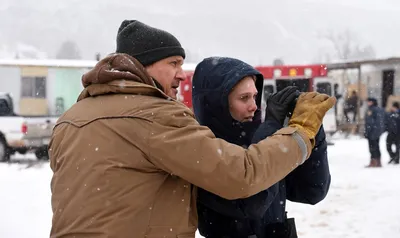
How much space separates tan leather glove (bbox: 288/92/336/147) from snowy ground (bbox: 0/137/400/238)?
17.2 feet

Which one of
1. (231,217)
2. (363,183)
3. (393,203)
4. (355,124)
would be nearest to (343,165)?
(363,183)

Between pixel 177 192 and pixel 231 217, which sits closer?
pixel 177 192

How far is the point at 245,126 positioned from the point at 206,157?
57 cm

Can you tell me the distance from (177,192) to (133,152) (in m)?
0.21

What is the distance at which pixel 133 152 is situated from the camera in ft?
5.83

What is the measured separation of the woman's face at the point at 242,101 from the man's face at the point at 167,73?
228 mm

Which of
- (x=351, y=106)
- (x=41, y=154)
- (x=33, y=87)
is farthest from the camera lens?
(x=351, y=106)

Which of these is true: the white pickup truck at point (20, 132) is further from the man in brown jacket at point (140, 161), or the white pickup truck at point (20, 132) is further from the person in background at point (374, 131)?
the man in brown jacket at point (140, 161)

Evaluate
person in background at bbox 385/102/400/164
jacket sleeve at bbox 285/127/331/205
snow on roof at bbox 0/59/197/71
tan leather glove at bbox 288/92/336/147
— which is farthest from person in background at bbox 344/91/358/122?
tan leather glove at bbox 288/92/336/147

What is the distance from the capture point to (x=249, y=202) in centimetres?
198

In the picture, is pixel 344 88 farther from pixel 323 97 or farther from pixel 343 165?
pixel 323 97

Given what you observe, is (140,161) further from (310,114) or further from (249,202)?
(310,114)

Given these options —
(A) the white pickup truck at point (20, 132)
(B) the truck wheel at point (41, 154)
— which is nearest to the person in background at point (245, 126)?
(A) the white pickup truck at point (20, 132)

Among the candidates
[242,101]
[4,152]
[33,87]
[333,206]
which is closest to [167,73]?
[242,101]
